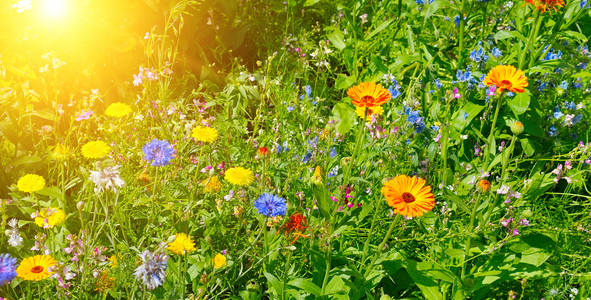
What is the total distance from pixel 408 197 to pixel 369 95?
32 cm

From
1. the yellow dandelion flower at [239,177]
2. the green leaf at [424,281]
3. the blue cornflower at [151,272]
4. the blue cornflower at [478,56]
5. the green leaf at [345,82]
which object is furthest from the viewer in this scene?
the green leaf at [345,82]

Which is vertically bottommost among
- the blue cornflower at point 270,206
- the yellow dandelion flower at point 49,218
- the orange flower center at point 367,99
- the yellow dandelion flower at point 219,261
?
the yellow dandelion flower at point 219,261

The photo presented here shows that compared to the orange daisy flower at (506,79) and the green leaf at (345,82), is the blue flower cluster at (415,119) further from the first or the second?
the green leaf at (345,82)

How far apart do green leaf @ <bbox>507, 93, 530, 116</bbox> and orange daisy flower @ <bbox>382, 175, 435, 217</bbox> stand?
104cm

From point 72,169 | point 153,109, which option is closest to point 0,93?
point 72,169

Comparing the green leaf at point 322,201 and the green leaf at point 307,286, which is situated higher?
the green leaf at point 322,201

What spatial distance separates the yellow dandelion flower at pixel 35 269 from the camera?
1.29 m

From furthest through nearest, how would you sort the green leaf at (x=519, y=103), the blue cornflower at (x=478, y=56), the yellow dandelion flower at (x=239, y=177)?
the blue cornflower at (x=478, y=56)
the green leaf at (x=519, y=103)
the yellow dandelion flower at (x=239, y=177)

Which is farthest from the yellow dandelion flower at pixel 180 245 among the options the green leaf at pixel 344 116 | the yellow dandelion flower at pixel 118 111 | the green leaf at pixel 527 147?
the green leaf at pixel 527 147

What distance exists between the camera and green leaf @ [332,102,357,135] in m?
2.49

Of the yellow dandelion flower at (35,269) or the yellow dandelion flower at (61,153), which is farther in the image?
the yellow dandelion flower at (61,153)

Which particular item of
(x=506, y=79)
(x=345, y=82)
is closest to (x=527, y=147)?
(x=506, y=79)

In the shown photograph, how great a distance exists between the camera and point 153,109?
8.23ft

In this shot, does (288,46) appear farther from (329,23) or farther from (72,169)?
(72,169)
